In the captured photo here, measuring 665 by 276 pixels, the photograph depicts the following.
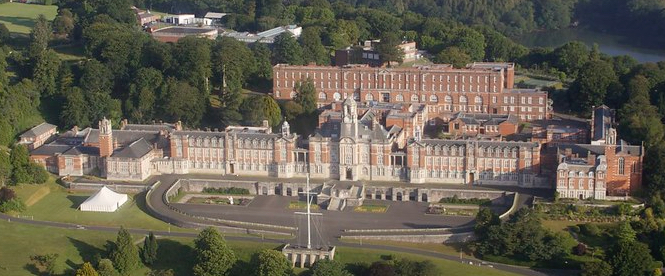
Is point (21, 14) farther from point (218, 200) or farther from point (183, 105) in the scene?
point (218, 200)

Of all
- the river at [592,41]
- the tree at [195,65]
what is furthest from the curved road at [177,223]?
the river at [592,41]

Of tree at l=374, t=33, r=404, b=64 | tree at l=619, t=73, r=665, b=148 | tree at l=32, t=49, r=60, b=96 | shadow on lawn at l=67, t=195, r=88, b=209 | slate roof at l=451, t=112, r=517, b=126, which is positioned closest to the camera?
shadow on lawn at l=67, t=195, r=88, b=209

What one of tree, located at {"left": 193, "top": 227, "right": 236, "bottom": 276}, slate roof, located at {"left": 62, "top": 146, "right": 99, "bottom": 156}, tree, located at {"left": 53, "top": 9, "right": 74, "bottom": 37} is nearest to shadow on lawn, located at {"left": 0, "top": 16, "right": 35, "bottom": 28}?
tree, located at {"left": 53, "top": 9, "right": 74, "bottom": 37}

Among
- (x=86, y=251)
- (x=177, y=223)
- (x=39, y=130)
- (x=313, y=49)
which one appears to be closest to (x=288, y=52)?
(x=313, y=49)

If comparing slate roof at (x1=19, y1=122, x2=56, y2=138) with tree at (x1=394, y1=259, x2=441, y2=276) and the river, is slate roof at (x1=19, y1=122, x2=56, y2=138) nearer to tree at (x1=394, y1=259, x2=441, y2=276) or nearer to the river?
tree at (x1=394, y1=259, x2=441, y2=276)

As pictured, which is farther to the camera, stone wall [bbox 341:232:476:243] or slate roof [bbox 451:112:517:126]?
slate roof [bbox 451:112:517:126]

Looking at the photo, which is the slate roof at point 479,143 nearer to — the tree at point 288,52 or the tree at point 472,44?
the tree at point 288,52
